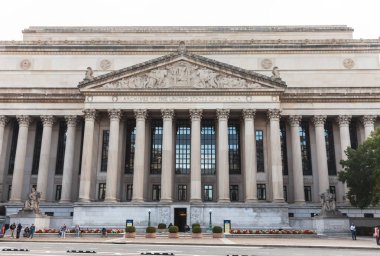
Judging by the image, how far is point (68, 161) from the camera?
54312 millimetres

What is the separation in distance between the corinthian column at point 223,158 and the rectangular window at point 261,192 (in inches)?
244

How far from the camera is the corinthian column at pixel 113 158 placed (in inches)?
1964

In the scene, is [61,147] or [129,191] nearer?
[129,191]

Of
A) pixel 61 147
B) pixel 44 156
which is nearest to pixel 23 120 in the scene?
pixel 44 156

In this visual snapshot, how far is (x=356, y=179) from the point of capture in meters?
44.8

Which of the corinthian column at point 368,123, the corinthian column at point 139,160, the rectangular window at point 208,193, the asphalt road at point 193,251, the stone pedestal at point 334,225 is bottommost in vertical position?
the asphalt road at point 193,251

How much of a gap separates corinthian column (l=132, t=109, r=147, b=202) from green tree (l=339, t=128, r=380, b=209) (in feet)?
82.4

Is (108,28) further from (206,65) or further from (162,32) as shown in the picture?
(206,65)

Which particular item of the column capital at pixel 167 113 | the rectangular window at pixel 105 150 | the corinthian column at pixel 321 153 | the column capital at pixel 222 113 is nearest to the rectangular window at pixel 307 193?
the corinthian column at pixel 321 153

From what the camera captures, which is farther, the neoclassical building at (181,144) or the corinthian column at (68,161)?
the corinthian column at (68,161)

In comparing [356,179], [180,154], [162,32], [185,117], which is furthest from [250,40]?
[356,179]

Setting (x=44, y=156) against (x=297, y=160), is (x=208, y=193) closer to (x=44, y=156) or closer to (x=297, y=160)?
(x=297, y=160)

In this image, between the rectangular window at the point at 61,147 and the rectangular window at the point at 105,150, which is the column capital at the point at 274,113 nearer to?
the rectangular window at the point at 105,150

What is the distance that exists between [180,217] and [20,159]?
80.2 feet
